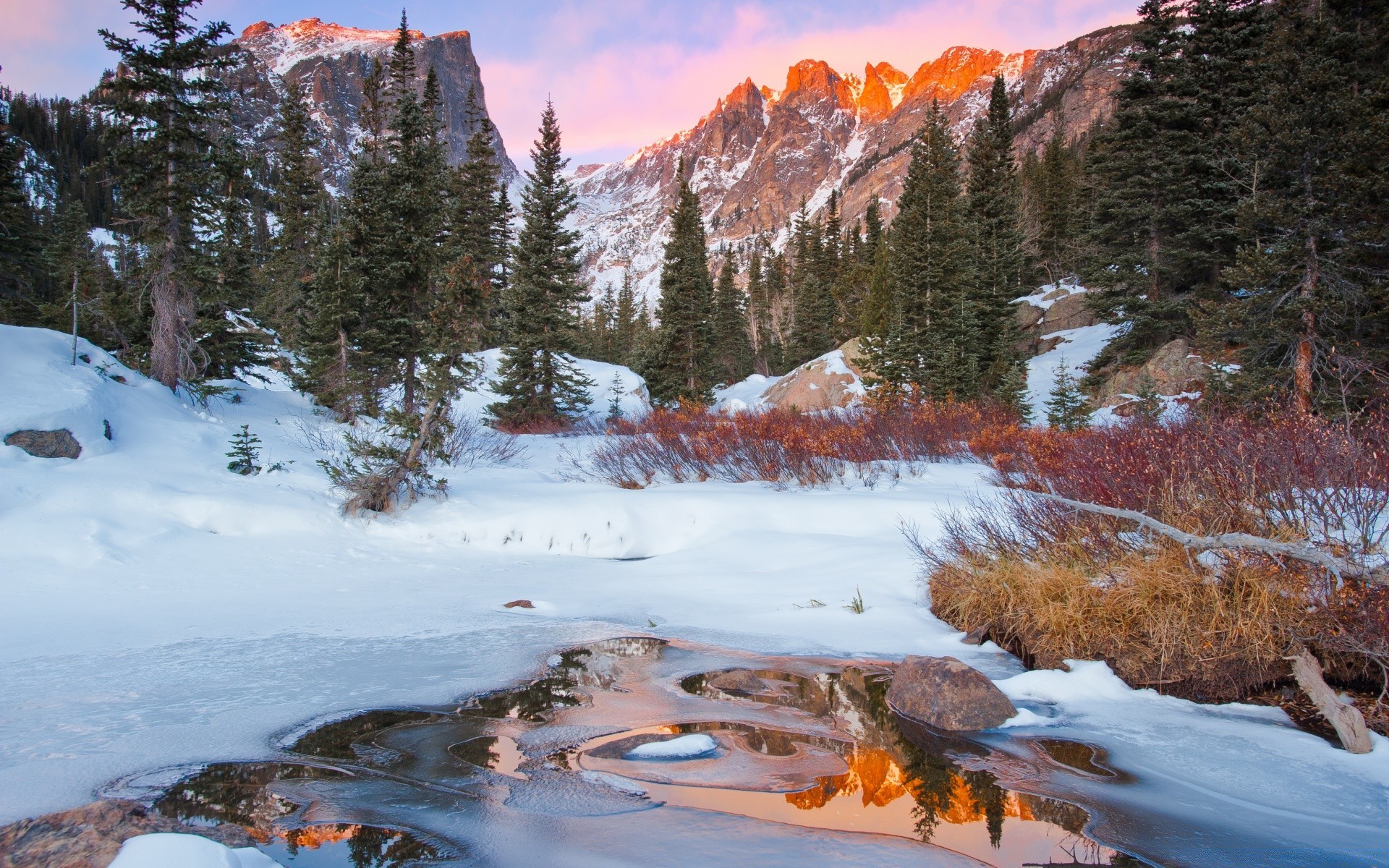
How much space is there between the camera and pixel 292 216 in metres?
25.9

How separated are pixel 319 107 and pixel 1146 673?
21956 centimetres

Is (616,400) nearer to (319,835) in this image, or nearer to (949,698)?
(949,698)

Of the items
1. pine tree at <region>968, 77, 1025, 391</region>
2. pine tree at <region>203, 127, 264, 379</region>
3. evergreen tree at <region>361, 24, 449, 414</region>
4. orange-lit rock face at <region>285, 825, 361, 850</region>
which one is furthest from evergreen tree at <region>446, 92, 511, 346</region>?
orange-lit rock face at <region>285, 825, 361, 850</region>

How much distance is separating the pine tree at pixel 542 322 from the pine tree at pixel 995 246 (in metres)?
16.2

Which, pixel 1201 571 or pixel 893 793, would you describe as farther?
pixel 1201 571

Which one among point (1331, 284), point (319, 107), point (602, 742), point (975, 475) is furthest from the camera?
point (319, 107)

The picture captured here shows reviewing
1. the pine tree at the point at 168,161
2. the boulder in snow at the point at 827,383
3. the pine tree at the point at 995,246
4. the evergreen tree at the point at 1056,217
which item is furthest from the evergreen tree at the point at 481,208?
the evergreen tree at the point at 1056,217

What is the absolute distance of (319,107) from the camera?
179 m

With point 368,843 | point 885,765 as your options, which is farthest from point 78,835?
point 885,765

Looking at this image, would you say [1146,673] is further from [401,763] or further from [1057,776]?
[401,763]

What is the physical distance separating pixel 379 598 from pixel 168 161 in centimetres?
1298

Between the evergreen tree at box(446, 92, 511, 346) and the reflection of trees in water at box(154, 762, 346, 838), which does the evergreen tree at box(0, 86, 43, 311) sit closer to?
the evergreen tree at box(446, 92, 511, 346)

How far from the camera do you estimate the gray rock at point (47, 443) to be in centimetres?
919

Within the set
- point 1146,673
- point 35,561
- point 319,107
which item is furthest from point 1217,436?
point 319,107
